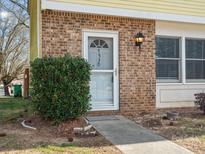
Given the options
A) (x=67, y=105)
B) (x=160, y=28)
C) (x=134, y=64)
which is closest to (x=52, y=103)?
(x=67, y=105)

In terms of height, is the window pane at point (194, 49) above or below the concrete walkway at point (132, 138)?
above

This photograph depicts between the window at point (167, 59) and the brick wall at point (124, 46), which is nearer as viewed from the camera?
the brick wall at point (124, 46)

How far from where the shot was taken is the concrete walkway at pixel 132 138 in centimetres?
603

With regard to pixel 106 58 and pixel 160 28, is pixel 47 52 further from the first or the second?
pixel 160 28

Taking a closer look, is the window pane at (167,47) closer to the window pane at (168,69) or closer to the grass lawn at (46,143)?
the window pane at (168,69)

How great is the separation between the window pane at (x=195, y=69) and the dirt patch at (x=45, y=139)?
4985mm

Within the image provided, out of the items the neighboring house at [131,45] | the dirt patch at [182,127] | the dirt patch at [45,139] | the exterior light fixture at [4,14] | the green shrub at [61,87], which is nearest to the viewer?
the dirt patch at [45,139]

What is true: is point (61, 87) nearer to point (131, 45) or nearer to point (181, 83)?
point (131, 45)

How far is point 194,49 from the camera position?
448 inches

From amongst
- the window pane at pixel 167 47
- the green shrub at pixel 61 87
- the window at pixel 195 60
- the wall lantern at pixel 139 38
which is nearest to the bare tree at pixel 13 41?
the window pane at pixel 167 47

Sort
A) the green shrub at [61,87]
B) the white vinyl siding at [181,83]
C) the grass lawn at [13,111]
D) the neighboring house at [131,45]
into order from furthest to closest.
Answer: the white vinyl siding at [181,83]
the grass lawn at [13,111]
the neighboring house at [131,45]
the green shrub at [61,87]

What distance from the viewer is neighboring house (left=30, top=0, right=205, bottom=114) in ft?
29.7

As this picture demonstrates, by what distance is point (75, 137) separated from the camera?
688cm

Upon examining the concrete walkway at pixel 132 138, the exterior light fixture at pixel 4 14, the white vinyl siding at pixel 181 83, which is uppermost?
the exterior light fixture at pixel 4 14
